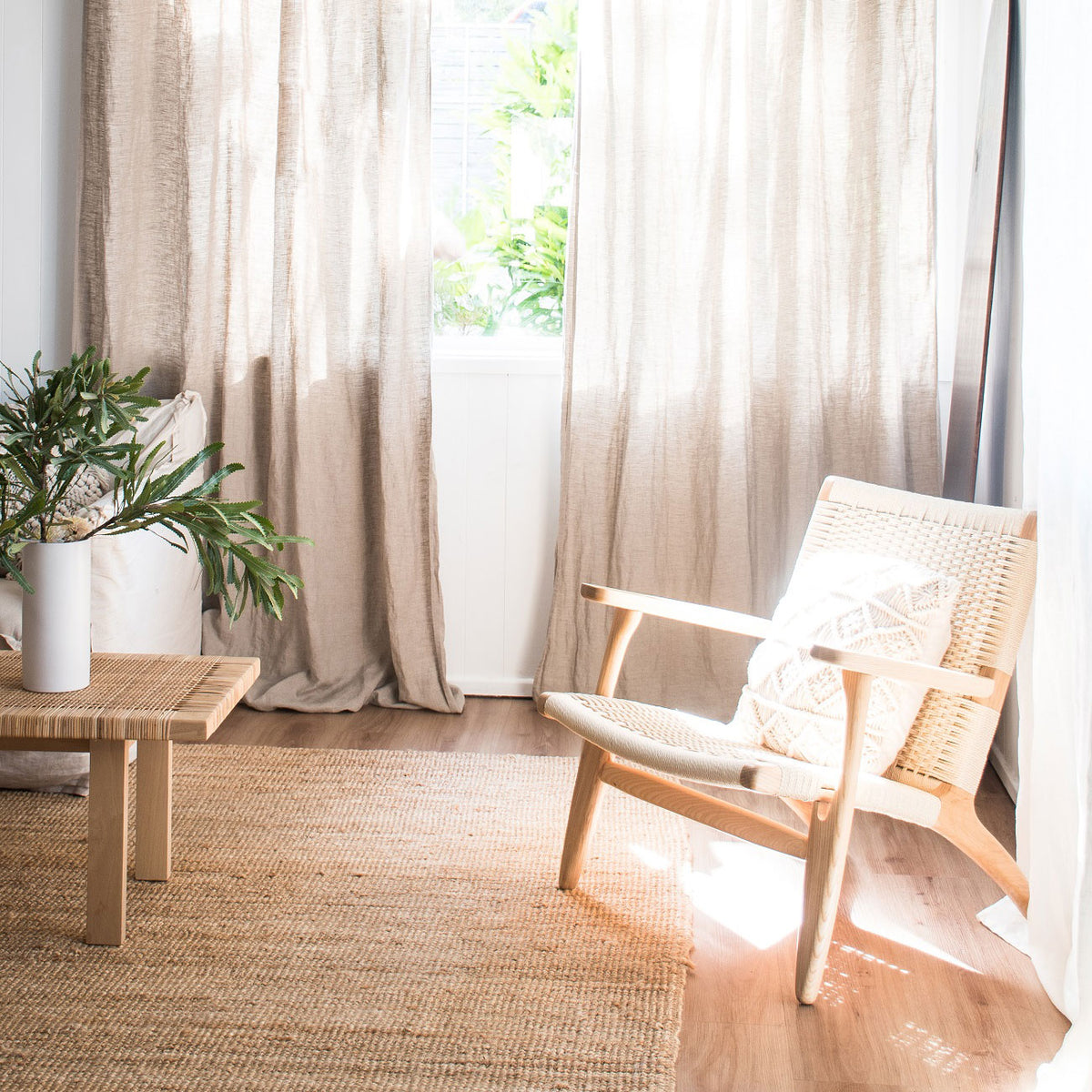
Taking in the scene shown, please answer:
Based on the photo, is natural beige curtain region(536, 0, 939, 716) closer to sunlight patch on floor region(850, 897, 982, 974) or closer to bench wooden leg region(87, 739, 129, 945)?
sunlight patch on floor region(850, 897, 982, 974)

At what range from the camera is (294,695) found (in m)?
3.09

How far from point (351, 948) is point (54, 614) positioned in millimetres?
726

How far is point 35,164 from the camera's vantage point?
3102mm

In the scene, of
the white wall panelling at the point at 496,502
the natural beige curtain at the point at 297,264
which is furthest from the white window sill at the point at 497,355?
the natural beige curtain at the point at 297,264

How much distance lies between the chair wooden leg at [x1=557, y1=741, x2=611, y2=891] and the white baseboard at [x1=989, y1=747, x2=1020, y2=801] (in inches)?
43.6

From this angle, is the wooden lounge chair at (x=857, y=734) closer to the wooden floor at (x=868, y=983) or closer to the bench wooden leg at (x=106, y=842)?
the wooden floor at (x=868, y=983)

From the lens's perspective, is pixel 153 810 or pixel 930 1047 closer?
pixel 930 1047

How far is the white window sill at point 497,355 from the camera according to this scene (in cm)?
315

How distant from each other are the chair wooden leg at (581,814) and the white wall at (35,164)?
2.12 metres

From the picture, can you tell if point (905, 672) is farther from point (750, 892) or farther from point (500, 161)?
point (500, 161)

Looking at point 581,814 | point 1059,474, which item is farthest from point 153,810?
point 1059,474

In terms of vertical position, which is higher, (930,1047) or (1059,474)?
(1059,474)

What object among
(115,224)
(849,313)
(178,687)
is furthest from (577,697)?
(115,224)

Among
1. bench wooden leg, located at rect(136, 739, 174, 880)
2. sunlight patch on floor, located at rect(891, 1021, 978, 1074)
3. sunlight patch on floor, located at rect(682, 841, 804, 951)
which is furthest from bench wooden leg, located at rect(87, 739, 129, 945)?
sunlight patch on floor, located at rect(891, 1021, 978, 1074)
